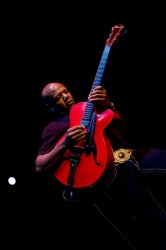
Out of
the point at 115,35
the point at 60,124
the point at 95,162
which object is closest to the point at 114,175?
the point at 95,162

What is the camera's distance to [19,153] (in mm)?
4320

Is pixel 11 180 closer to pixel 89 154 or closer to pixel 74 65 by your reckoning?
pixel 74 65

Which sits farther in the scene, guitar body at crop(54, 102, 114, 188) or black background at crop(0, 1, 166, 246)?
black background at crop(0, 1, 166, 246)

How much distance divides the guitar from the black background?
1203 mm

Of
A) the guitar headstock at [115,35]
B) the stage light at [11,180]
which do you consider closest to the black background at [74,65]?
the stage light at [11,180]

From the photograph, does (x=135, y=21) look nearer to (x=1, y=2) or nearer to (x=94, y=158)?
(x=1, y=2)

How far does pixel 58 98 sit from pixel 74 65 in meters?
1.16

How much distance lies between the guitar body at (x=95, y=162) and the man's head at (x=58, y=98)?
0.67 metres

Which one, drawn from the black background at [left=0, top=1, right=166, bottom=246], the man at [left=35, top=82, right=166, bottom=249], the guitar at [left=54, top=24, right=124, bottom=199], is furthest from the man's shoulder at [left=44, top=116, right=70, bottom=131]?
the black background at [left=0, top=1, right=166, bottom=246]

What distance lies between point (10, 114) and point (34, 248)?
77.3 inches

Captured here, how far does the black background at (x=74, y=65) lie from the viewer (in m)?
3.79

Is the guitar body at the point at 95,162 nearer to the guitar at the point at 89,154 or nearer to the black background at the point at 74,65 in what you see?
the guitar at the point at 89,154

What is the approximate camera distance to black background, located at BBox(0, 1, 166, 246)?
12.5 ft

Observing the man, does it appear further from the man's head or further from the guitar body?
the man's head
